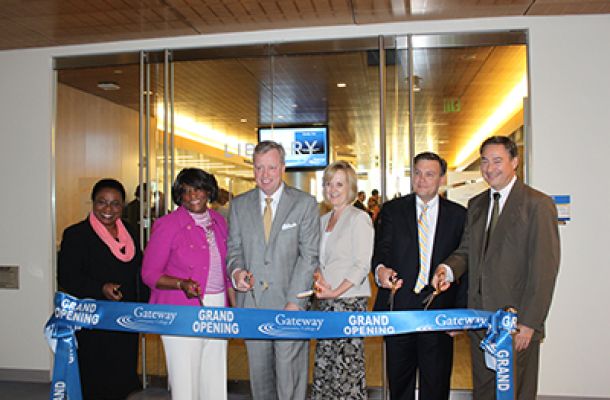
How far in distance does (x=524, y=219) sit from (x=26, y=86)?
5.30 metres

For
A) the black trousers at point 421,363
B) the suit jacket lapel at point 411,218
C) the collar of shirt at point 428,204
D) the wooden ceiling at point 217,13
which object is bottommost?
the black trousers at point 421,363

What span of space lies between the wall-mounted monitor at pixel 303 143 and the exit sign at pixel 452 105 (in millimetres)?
1186

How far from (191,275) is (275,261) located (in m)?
0.56

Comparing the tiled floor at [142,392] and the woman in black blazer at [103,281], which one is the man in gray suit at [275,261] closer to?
the woman in black blazer at [103,281]

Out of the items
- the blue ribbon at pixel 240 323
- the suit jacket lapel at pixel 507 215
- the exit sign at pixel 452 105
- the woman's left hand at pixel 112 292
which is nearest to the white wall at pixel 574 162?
the exit sign at pixel 452 105

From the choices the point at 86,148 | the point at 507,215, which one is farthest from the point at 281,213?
the point at 86,148

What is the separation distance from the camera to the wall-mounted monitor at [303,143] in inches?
214

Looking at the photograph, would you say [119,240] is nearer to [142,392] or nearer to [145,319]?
[145,319]

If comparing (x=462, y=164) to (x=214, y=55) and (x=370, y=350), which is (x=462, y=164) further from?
(x=214, y=55)

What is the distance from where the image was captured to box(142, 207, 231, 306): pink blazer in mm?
3436

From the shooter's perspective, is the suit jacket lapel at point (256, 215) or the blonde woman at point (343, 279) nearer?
the suit jacket lapel at point (256, 215)

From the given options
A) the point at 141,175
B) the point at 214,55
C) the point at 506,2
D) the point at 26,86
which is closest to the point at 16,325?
the point at 141,175

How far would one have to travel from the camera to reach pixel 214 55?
5590 mm

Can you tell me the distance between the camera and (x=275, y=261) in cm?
334
